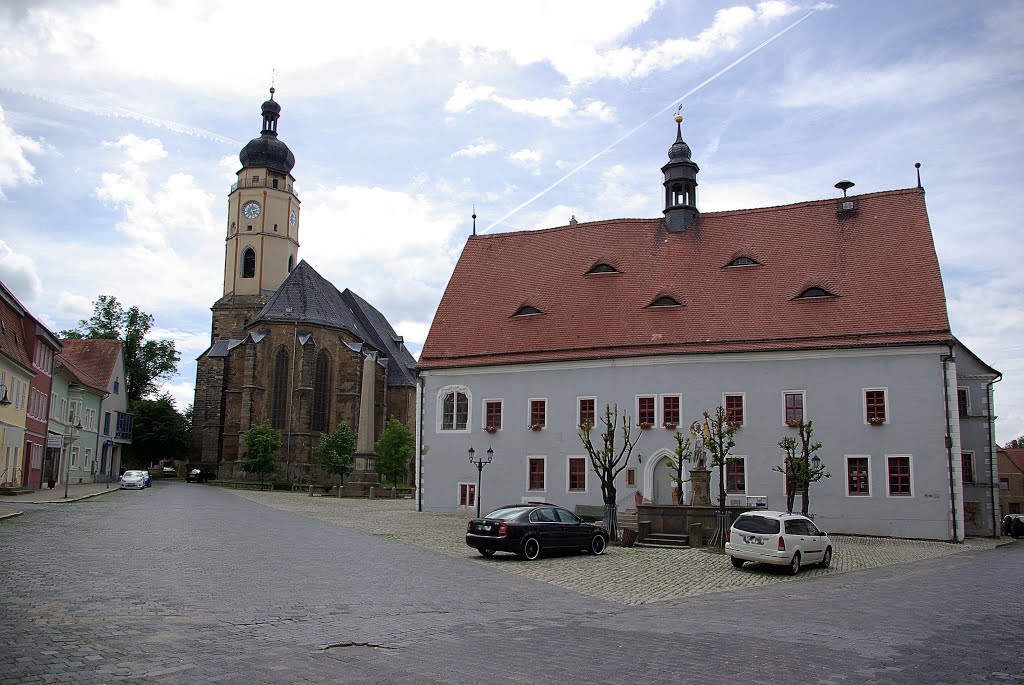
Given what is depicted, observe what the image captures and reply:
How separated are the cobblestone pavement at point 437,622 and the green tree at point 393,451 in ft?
153

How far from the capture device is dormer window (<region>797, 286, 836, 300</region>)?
34.3 meters

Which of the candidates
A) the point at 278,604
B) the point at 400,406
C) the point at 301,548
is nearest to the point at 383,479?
the point at 400,406

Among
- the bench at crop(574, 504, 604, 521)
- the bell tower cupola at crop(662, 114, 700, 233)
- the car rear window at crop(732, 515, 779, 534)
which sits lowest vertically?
the bench at crop(574, 504, 604, 521)

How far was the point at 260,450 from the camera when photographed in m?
64.8

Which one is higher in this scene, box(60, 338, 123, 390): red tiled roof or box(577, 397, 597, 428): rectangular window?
box(60, 338, 123, 390): red tiled roof

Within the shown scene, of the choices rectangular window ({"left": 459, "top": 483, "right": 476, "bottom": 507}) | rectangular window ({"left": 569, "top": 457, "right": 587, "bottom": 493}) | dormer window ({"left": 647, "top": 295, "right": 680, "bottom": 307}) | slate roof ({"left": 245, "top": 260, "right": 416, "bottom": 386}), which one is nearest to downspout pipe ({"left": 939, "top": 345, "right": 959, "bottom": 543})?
dormer window ({"left": 647, "top": 295, "right": 680, "bottom": 307})

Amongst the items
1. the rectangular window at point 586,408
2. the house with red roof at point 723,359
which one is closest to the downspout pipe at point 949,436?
the house with red roof at point 723,359

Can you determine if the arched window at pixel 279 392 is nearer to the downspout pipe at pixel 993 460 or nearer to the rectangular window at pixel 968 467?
the rectangular window at pixel 968 467

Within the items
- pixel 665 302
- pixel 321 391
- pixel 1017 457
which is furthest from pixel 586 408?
pixel 1017 457

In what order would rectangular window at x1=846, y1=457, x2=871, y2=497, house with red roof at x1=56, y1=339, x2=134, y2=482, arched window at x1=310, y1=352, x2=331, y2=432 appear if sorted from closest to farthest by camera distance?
rectangular window at x1=846, y1=457, x2=871, y2=497 → house with red roof at x1=56, y1=339, x2=134, y2=482 → arched window at x1=310, y1=352, x2=331, y2=432

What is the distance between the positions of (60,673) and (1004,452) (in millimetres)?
86824

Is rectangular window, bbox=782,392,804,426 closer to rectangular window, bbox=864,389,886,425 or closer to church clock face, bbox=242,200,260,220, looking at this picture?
rectangular window, bbox=864,389,886,425

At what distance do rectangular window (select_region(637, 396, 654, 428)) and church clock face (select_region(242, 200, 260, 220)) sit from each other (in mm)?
60638

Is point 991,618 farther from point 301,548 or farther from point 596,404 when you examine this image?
point 596,404
